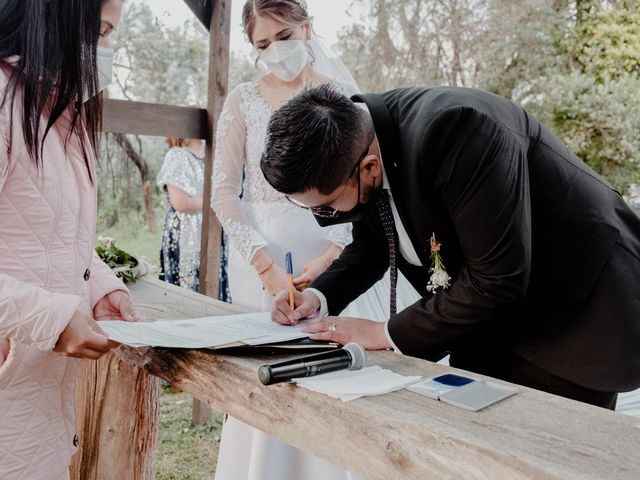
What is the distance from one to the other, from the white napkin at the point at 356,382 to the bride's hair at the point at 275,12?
5.62ft

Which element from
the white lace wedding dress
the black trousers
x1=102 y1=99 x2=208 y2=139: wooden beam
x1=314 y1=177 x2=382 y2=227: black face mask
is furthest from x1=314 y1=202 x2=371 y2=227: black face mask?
x1=102 y1=99 x2=208 y2=139: wooden beam

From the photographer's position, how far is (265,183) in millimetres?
2621

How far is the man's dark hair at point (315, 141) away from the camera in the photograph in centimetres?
137

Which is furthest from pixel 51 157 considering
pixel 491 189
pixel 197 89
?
pixel 197 89

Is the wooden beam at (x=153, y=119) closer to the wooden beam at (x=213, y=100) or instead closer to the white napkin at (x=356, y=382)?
the wooden beam at (x=213, y=100)

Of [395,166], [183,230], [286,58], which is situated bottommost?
[183,230]

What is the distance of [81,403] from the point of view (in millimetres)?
2166

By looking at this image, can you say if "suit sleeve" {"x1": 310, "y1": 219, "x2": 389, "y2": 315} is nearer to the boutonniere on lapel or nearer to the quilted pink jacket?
the boutonniere on lapel

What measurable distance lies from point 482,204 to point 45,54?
3.20 feet

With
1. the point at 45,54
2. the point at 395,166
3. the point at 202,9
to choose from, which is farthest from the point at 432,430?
the point at 202,9

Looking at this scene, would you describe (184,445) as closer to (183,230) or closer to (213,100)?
(183,230)

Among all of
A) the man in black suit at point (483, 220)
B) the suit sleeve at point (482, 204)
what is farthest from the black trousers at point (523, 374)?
the suit sleeve at point (482, 204)

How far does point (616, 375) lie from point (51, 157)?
1.43 metres

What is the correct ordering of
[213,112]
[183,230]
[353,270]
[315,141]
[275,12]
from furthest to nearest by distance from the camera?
[183,230] → [213,112] → [275,12] → [353,270] → [315,141]
